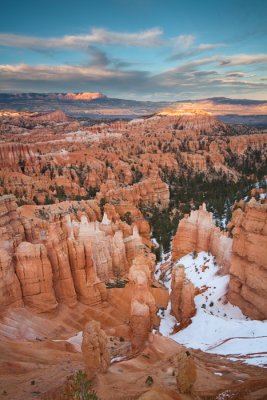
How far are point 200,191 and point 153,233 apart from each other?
2753 centimetres

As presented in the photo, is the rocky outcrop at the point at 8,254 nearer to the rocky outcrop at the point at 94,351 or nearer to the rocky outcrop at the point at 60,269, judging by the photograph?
the rocky outcrop at the point at 60,269

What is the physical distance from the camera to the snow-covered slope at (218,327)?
49.2 ft

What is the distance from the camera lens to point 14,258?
62.2ft

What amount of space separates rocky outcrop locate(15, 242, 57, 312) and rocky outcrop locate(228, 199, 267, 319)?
9879mm

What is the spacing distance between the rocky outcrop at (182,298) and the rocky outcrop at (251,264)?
246 centimetres

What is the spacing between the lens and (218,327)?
59.1 ft

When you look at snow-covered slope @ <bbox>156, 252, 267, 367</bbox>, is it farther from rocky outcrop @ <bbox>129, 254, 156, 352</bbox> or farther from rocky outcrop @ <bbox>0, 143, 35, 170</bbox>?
rocky outcrop @ <bbox>0, 143, 35, 170</bbox>

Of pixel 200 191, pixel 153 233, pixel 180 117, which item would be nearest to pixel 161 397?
pixel 153 233

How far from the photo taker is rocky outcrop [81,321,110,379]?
11.4 metres

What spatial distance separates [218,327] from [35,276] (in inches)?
366

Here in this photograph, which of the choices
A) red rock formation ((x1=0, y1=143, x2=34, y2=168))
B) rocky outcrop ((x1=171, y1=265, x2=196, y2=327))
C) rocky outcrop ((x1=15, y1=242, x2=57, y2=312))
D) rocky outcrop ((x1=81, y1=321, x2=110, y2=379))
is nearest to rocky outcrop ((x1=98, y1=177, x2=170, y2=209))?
red rock formation ((x1=0, y1=143, x2=34, y2=168))

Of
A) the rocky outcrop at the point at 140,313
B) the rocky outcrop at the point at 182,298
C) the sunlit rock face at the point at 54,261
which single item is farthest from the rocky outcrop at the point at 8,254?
the rocky outcrop at the point at 182,298

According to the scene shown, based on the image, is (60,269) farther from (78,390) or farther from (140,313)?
(78,390)

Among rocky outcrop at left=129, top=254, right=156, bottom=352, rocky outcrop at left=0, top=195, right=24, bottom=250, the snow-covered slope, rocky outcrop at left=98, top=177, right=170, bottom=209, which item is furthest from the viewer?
rocky outcrop at left=98, top=177, right=170, bottom=209
